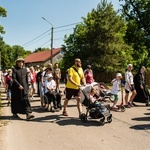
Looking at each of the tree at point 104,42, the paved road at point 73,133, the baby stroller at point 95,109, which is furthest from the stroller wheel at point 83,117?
the tree at point 104,42

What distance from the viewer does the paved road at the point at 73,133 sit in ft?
22.3

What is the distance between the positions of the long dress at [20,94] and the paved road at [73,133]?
1.18 ft

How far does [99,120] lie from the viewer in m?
9.68

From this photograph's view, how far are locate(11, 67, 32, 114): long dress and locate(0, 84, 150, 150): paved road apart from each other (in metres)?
0.36

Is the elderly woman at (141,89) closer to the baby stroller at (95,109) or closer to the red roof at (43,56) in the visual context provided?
the baby stroller at (95,109)

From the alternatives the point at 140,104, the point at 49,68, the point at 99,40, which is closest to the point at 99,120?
the point at 49,68

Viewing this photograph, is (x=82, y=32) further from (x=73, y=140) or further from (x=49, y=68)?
(x=73, y=140)

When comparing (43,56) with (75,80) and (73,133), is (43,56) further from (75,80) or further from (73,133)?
(73,133)

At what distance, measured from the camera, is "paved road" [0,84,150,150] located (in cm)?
679

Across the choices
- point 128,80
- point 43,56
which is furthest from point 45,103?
point 43,56

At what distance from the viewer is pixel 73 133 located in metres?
7.94

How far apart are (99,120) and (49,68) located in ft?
11.5

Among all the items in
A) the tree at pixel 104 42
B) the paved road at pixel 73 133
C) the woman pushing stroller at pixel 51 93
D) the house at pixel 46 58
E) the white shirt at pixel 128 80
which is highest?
the house at pixel 46 58

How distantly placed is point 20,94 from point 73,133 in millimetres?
2873
